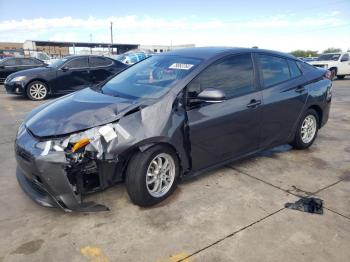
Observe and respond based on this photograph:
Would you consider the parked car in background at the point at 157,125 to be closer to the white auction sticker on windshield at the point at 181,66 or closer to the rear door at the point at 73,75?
the white auction sticker on windshield at the point at 181,66

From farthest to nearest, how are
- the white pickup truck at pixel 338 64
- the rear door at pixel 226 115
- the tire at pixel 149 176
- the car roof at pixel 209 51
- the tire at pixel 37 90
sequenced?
1. the white pickup truck at pixel 338 64
2. the tire at pixel 37 90
3. the car roof at pixel 209 51
4. the rear door at pixel 226 115
5. the tire at pixel 149 176

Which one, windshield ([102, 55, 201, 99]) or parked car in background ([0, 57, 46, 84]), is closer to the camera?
windshield ([102, 55, 201, 99])

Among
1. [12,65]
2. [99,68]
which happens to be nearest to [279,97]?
[99,68]

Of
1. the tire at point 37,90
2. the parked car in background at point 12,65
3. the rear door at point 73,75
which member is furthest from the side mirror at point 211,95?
the parked car in background at point 12,65

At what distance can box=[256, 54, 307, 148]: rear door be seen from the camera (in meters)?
4.11

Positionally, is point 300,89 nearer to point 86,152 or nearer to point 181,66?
point 181,66

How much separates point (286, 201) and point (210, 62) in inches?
67.3

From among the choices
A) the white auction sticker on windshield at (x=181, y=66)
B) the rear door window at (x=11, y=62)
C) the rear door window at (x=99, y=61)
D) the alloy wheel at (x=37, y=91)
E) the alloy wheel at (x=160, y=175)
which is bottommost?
the alloy wheel at (x=37, y=91)

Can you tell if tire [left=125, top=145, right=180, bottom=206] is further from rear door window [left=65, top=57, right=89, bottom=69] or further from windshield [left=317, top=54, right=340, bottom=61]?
windshield [left=317, top=54, right=340, bottom=61]

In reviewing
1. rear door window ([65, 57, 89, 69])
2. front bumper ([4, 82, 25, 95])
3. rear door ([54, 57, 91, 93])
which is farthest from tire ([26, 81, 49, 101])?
rear door window ([65, 57, 89, 69])

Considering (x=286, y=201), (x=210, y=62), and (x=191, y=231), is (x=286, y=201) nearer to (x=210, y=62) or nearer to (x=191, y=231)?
(x=191, y=231)

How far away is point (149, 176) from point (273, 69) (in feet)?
7.48

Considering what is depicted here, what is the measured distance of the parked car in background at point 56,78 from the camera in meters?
9.87

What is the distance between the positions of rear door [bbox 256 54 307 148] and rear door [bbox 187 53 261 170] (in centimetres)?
18
